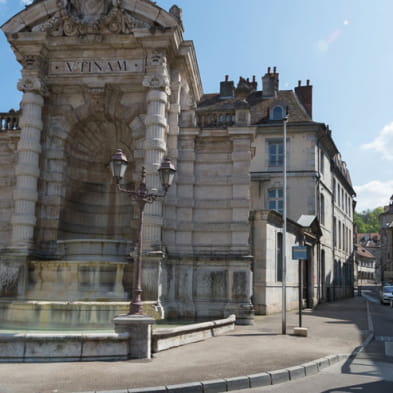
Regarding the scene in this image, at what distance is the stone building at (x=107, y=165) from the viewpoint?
14320mm

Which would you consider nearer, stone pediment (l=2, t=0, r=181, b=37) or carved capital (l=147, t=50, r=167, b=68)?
carved capital (l=147, t=50, r=167, b=68)

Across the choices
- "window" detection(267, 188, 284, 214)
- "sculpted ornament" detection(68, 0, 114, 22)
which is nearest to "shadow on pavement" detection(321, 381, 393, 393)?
"sculpted ornament" detection(68, 0, 114, 22)

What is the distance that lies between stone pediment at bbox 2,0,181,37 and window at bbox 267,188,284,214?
16733 mm

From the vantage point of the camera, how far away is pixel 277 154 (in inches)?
1213

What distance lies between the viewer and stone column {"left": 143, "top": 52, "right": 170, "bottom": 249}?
563 inches

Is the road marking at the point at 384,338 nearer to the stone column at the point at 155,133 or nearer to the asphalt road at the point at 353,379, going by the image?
the asphalt road at the point at 353,379

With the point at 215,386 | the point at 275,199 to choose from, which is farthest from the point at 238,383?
the point at 275,199

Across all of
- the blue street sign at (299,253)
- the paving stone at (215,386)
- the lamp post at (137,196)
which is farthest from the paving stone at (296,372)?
the blue street sign at (299,253)

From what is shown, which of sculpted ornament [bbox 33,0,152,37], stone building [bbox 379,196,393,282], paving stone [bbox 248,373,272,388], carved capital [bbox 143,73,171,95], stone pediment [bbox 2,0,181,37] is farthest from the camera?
stone building [bbox 379,196,393,282]

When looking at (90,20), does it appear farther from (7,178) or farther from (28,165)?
(7,178)

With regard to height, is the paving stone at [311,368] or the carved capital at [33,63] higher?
the carved capital at [33,63]

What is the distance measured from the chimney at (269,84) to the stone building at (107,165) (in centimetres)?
1690

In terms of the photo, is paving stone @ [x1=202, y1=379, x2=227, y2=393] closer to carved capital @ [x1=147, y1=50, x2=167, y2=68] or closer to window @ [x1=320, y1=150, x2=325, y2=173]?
carved capital @ [x1=147, y1=50, x2=167, y2=68]

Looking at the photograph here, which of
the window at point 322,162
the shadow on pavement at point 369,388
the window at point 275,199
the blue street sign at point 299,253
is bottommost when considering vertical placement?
the shadow on pavement at point 369,388
